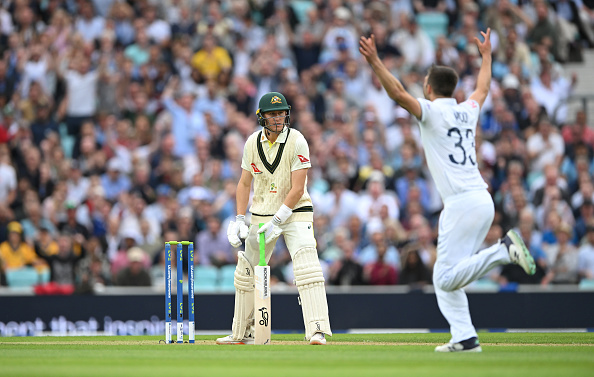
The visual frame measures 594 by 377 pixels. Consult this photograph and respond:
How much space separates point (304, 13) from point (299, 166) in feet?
37.7

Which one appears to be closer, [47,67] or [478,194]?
[478,194]

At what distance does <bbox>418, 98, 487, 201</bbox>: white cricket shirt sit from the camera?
28.0 feet

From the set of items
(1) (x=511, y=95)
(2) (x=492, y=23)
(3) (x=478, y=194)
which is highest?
(2) (x=492, y=23)

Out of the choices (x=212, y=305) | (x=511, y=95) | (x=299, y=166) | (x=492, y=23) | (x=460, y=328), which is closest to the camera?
(x=460, y=328)

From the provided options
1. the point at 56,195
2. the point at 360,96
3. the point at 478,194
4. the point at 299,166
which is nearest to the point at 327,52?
the point at 360,96

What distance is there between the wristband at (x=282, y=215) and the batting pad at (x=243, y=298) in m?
0.73

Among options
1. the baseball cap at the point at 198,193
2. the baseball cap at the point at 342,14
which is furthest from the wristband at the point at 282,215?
the baseball cap at the point at 342,14

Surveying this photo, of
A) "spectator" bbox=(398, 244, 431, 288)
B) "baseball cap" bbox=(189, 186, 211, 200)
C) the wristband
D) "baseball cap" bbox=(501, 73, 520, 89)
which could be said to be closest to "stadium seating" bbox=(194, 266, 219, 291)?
"baseball cap" bbox=(189, 186, 211, 200)

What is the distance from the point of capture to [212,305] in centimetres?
1475

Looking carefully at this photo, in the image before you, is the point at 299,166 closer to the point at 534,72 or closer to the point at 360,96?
the point at 360,96

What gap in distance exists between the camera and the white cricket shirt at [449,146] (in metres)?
8.52

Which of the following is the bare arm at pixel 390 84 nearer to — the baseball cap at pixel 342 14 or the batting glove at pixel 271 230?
the batting glove at pixel 271 230

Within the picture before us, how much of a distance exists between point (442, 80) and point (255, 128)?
9.89 m

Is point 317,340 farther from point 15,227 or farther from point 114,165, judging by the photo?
point 114,165
